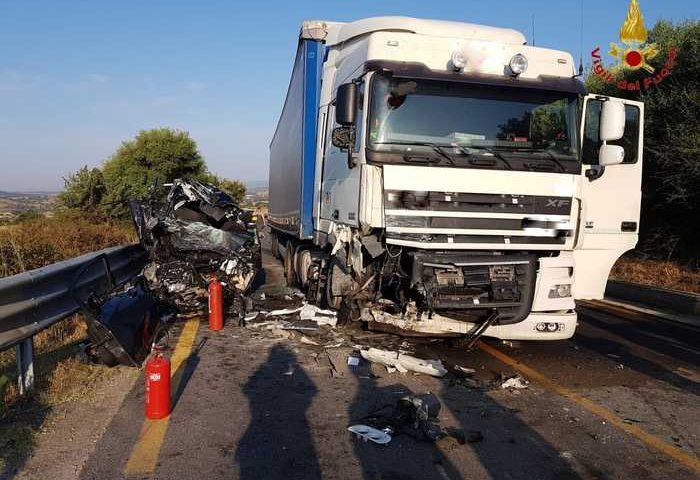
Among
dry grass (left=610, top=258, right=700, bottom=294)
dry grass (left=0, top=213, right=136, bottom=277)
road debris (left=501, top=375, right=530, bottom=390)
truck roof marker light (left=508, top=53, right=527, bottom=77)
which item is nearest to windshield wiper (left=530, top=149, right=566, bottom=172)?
truck roof marker light (left=508, top=53, right=527, bottom=77)

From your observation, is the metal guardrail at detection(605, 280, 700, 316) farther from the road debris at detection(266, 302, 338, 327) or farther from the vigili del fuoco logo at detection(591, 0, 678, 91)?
the road debris at detection(266, 302, 338, 327)

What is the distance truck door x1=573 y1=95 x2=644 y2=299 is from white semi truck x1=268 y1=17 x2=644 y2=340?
1cm

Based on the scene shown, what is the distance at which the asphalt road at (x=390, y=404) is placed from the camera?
377 centimetres

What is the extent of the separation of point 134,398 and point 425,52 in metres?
4.49

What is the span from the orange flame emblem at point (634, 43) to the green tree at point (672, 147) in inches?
11.1

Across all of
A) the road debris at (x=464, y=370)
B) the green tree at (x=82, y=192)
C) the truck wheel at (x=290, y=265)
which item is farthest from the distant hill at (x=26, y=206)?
the road debris at (x=464, y=370)

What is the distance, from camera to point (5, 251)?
9.43m

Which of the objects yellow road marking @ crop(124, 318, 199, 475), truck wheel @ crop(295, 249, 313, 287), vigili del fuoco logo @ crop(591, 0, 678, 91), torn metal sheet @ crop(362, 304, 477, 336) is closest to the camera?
yellow road marking @ crop(124, 318, 199, 475)

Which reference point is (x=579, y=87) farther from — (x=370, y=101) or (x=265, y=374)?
(x=265, y=374)

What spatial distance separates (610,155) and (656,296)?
19.5 ft

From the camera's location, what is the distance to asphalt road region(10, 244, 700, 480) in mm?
3770

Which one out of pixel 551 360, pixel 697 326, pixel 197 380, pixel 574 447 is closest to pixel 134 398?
pixel 197 380

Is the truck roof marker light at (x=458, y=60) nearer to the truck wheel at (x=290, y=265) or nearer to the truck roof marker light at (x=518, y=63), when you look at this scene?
the truck roof marker light at (x=518, y=63)

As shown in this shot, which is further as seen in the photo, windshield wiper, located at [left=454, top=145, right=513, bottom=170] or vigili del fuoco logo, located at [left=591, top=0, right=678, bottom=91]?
vigili del fuoco logo, located at [left=591, top=0, right=678, bottom=91]
